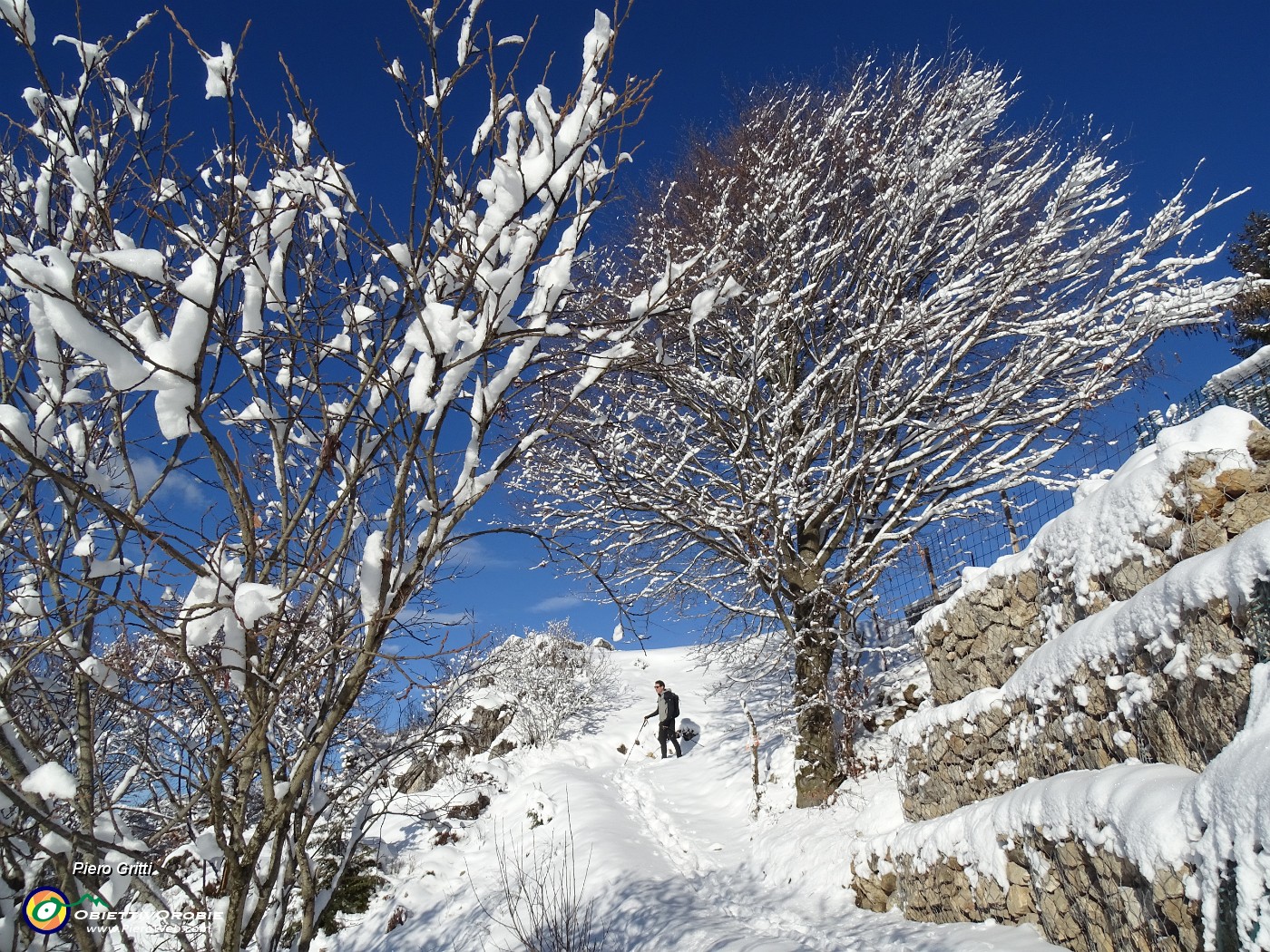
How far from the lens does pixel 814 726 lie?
745 centimetres

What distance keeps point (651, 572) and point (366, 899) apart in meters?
4.91

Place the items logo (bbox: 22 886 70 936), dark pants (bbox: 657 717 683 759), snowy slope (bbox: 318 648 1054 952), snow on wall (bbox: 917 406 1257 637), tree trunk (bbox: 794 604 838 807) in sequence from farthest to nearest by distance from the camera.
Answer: dark pants (bbox: 657 717 683 759), tree trunk (bbox: 794 604 838 807), snowy slope (bbox: 318 648 1054 952), snow on wall (bbox: 917 406 1257 637), logo (bbox: 22 886 70 936)

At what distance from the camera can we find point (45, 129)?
2.13 meters

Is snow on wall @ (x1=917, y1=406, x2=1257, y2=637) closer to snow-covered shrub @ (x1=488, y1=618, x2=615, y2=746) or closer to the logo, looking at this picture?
the logo

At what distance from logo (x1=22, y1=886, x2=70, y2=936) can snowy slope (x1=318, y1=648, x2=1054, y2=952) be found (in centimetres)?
95

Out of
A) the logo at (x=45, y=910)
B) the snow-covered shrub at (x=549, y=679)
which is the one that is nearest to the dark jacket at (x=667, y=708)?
the snow-covered shrub at (x=549, y=679)

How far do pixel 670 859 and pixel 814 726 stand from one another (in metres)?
2.18

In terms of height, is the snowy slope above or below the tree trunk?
below

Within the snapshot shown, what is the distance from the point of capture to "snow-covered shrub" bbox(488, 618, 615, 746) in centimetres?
1475

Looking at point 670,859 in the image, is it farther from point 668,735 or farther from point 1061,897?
point 668,735

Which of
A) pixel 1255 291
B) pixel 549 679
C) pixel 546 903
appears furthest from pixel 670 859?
pixel 1255 291

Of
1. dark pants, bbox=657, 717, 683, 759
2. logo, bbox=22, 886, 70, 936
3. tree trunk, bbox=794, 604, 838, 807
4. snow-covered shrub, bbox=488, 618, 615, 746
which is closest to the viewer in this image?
logo, bbox=22, 886, 70, 936

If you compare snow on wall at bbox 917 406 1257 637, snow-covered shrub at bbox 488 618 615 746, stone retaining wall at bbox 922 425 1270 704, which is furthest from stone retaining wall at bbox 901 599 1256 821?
snow-covered shrub at bbox 488 618 615 746

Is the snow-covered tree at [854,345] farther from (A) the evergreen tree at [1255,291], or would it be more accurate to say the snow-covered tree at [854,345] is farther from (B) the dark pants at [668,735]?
(A) the evergreen tree at [1255,291]
